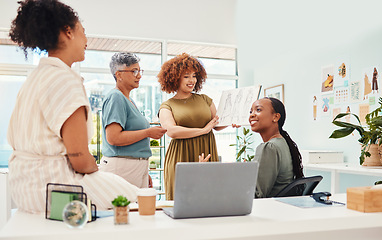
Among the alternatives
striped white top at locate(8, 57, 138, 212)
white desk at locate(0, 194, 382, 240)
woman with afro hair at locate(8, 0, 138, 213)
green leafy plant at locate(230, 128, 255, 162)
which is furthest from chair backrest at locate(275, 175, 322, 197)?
green leafy plant at locate(230, 128, 255, 162)

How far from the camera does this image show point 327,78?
189 inches

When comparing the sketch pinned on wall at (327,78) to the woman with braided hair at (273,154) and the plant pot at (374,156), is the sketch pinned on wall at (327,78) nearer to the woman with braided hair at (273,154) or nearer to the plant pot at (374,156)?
the plant pot at (374,156)

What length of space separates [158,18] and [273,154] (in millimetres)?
5069

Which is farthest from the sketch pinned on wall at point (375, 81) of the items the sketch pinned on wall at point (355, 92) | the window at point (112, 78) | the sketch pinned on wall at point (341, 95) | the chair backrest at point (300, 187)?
the window at point (112, 78)

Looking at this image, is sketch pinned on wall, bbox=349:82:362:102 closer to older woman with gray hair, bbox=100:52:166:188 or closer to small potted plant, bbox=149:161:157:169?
older woman with gray hair, bbox=100:52:166:188

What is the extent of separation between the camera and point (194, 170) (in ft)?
4.22

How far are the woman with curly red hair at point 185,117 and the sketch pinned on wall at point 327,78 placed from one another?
2.55 metres

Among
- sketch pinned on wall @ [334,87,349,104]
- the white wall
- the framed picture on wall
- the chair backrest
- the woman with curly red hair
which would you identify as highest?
the white wall

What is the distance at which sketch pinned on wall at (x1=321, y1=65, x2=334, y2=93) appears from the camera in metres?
4.73

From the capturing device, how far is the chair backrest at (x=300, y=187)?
2.08 meters

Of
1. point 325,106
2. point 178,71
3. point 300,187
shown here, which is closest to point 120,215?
point 300,187

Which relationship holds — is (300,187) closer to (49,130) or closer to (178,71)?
(178,71)

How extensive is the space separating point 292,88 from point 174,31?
7.89ft

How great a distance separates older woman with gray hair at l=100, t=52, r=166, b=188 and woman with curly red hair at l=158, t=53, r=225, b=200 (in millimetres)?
196
